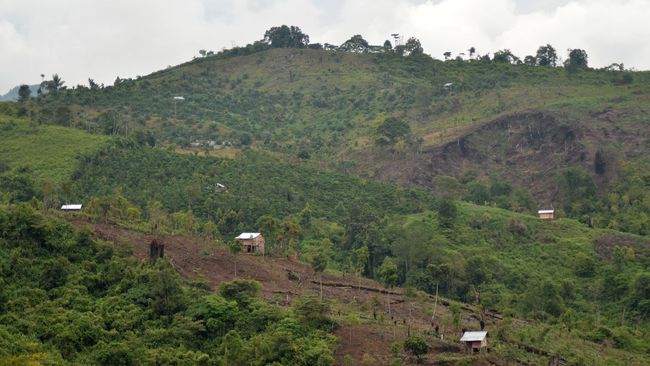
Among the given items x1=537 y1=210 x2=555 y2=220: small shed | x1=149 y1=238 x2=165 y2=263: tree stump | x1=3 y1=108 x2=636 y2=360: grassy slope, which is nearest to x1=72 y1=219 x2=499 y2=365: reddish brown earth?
x1=149 y1=238 x2=165 y2=263: tree stump

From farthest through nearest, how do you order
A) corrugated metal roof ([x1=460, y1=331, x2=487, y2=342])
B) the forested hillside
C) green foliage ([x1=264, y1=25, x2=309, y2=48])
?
green foliage ([x1=264, y1=25, x2=309, y2=48]) < the forested hillside < corrugated metal roof ([x1=460, y1=331, x2=487, y2=342])

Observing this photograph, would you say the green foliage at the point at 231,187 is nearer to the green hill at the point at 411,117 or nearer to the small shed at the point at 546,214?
the green hill at the point at 411,117

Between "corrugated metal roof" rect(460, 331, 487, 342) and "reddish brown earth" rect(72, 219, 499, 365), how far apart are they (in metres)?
1.61

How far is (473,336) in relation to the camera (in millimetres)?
44375

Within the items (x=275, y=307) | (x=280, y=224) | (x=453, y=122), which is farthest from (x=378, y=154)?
(x=275, y=307)

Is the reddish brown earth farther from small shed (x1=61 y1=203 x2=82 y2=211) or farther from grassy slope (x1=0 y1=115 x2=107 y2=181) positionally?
grassy slope (x1=0 y1=115 x2=107 y2=181)

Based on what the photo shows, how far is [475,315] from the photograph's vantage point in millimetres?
53281

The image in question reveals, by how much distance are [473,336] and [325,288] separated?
11973mm

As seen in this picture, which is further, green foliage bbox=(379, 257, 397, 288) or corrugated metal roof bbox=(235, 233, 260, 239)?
corrugated metal roof bbox=(235, 233, 260, 239)

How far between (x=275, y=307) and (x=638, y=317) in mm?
24599

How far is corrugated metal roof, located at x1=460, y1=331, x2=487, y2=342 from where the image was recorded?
4397cm

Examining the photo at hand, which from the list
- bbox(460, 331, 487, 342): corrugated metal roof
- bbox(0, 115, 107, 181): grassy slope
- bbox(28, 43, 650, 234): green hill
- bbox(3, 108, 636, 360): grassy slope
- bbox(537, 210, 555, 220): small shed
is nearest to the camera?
bbox(460, 331, 487, 342): corrugated metal roof

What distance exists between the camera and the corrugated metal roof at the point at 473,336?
44.0 m

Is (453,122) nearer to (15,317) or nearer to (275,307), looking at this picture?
(275,307)
